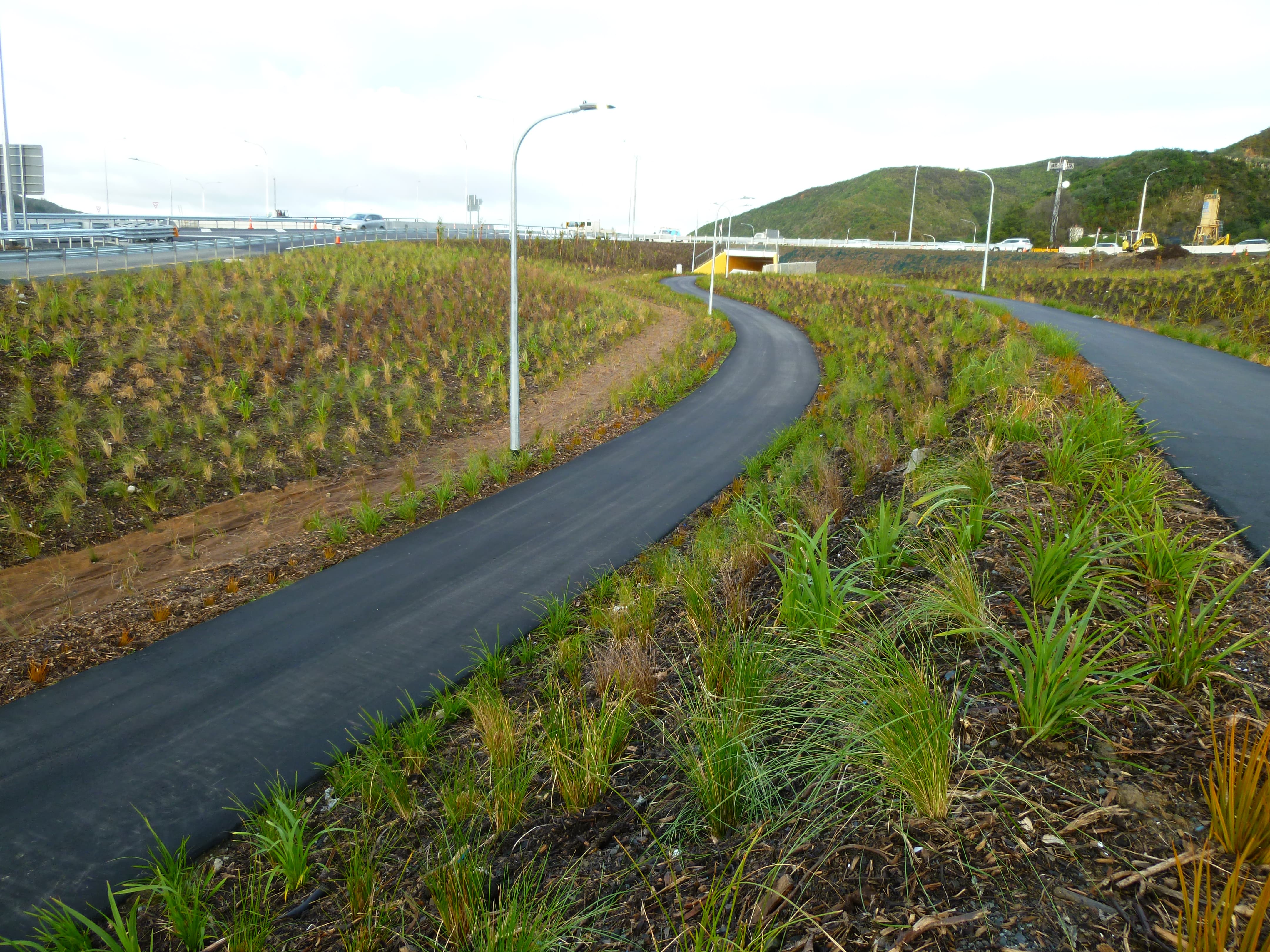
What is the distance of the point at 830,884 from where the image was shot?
3064 mm

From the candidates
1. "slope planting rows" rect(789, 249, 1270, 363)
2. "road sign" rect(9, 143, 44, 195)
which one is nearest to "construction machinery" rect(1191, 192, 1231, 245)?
"slope planting rows" rect(789, 249, 1270, 363)

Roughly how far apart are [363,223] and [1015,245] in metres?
56.9

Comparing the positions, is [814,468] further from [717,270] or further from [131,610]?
[717,270]

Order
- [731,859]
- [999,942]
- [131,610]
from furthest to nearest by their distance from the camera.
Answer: [131,610] < [731,859] < [999,942]

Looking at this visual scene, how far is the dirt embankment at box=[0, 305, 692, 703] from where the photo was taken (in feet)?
26.5

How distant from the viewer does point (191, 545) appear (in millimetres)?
10914

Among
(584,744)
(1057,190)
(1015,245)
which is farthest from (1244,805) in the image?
(1057,190)

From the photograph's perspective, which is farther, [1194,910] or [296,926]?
[296,926]

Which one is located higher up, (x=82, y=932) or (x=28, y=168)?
(x=28, y=168)

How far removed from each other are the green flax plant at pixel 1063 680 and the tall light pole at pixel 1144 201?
189 feet

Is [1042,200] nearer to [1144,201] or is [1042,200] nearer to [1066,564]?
[1144,201]

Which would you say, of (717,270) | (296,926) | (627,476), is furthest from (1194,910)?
(717,270)

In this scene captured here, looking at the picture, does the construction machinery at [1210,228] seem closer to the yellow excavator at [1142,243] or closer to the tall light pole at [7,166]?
the yellow excavator at [1142,243]

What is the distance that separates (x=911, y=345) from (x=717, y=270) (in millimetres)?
46663
